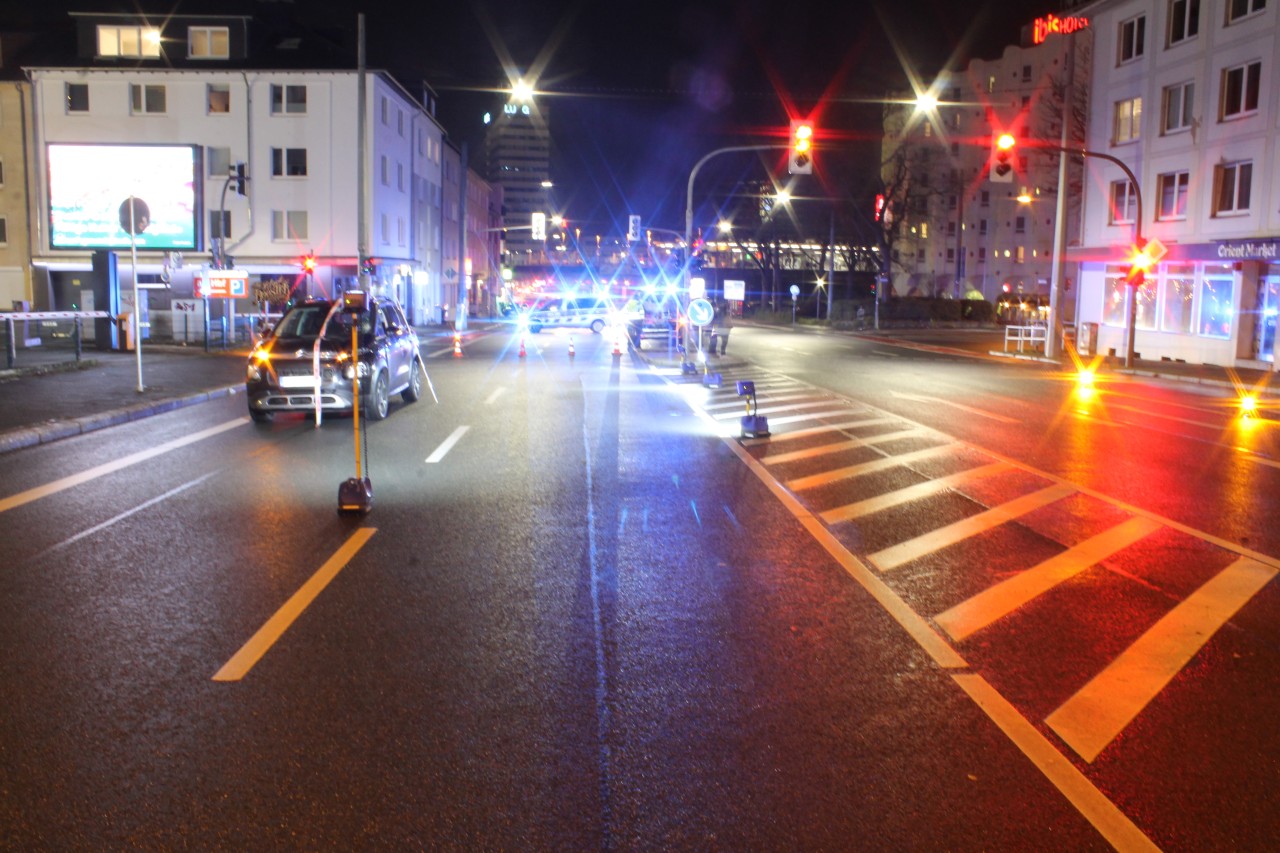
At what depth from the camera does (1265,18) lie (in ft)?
98.7

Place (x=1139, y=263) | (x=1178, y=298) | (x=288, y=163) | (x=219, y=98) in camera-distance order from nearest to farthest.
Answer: (x=1139, y=263)
(x=1178, y=298)
(x=219, y=98)
(x=288, y=163)

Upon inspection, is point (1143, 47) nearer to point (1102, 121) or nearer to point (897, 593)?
point (1102, 121)

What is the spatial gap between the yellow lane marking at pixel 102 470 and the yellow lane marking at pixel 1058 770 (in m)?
8.40

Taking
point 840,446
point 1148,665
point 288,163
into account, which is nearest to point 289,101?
point 288,163

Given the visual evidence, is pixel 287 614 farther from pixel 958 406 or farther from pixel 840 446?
pixel 958 406

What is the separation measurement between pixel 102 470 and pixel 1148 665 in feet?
33.9

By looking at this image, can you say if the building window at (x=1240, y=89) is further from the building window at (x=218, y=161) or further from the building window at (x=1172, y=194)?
the building window at (x=218, y=161)

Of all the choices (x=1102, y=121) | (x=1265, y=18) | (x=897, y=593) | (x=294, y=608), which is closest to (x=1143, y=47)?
(x=1102, y=121)

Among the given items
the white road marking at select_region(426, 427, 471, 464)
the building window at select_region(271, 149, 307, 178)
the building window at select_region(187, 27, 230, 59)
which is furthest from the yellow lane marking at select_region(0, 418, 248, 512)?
the building window at select_region(187, 27, 230, 59)

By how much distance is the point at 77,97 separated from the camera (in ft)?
155

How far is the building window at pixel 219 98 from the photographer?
47.5 metres

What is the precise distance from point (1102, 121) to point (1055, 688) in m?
38.4

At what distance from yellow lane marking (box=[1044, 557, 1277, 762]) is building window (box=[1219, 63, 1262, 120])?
A: 1151 inches

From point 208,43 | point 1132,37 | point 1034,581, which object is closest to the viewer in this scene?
point 1034,581
